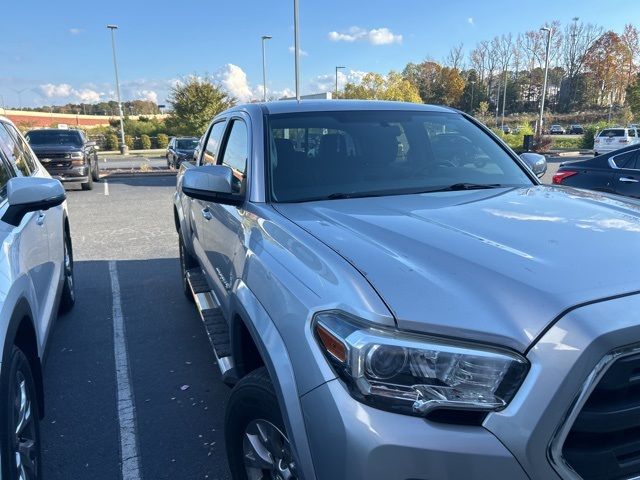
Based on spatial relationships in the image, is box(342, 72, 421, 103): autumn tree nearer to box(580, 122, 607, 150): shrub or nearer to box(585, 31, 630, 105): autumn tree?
box(580, 122, 607, 150): shrub

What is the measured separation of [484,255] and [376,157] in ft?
4.90

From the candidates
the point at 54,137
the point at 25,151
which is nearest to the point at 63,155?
the point at 54,137

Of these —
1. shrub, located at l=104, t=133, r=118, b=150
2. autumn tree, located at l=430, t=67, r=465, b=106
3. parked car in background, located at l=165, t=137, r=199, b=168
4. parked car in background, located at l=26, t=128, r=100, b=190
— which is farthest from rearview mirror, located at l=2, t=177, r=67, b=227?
autumn tree, located at l=430, t=67, r=465, b=106

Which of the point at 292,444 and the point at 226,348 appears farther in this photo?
the point at 226,348

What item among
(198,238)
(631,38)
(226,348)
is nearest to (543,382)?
(226,348)

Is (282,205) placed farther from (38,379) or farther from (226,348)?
(38,379)

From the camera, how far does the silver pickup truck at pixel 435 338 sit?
1.37 metres

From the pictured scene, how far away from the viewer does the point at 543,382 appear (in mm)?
1365

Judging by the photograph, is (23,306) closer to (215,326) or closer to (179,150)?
(215,326)

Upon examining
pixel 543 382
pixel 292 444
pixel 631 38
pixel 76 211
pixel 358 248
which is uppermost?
pixel 631 38

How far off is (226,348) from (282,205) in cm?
88

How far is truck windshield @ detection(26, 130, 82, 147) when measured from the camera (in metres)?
15.8

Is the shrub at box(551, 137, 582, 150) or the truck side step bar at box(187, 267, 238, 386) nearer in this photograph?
the truck side step bar at box(187, 267, 238, 386)

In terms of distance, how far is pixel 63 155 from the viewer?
15102 millimetres
